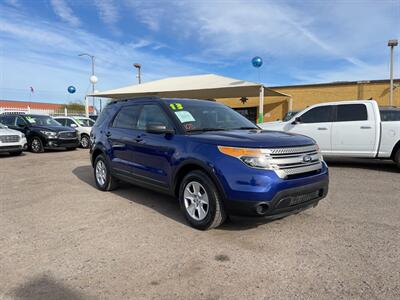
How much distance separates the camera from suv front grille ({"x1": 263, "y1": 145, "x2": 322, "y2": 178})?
3525 mm

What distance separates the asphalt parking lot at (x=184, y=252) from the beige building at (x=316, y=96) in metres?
17.7

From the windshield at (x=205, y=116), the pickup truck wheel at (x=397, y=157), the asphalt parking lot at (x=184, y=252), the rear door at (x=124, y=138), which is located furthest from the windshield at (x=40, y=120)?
the pickup truck wheel at (x=397, y=157)

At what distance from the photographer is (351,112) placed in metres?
8.41

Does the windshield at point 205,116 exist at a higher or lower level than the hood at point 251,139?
higher

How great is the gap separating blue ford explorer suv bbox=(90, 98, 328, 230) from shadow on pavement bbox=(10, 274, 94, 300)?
1.73 meters

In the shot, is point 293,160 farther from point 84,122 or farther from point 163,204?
point 84,122

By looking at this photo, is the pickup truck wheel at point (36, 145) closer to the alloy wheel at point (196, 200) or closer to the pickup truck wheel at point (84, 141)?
the pickup truck wheel at point (84, 141)

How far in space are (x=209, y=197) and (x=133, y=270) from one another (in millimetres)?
1217

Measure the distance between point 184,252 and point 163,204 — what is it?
1859mm

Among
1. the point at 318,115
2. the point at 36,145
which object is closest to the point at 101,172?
the point at 318,115

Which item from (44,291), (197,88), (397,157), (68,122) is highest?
(197,88)

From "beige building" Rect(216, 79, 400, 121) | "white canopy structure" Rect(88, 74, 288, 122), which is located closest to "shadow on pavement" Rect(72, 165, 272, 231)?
"white canopy structure" Rect(88, 74, 288, 122)

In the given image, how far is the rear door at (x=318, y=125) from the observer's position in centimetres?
867

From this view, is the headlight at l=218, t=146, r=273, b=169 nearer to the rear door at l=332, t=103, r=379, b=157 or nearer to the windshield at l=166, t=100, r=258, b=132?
the windshield at l=166, t=100, r=258, b=132
